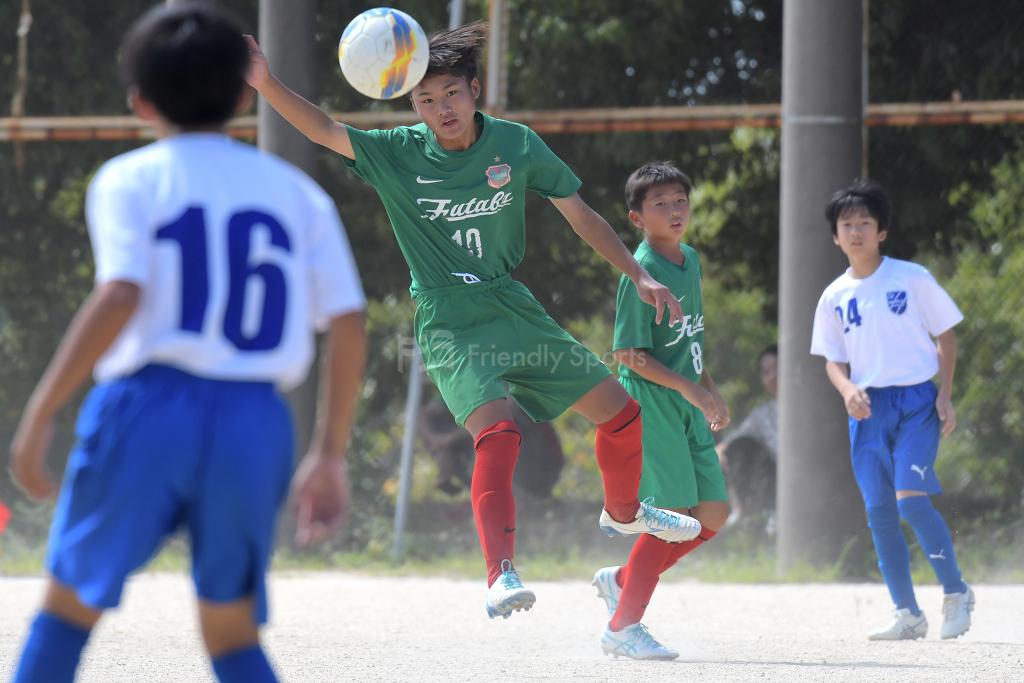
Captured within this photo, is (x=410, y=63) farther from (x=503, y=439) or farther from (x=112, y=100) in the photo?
(x=112, y=100)

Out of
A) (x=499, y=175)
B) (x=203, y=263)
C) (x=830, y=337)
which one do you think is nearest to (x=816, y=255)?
(x=830, y=337)

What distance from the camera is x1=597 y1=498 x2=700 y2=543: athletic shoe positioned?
192 inches

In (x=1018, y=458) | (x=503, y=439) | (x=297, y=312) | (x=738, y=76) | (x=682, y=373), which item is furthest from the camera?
(x=738, y=76)

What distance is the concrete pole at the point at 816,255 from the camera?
743 cm

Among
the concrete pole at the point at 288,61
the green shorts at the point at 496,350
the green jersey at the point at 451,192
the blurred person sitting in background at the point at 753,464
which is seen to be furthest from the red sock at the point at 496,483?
the concrete pole at the point at 288,61

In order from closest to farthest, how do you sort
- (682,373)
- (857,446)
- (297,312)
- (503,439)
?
(297,312) < (503,439) < (682,373) < (857,446)

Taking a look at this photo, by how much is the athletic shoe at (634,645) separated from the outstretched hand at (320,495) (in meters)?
2.53

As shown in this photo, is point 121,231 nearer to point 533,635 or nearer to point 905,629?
point 533,635

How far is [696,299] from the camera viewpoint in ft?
17.2

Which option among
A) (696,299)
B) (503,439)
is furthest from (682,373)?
(503,439)

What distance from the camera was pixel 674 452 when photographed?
202 inches

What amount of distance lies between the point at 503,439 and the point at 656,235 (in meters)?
1.12

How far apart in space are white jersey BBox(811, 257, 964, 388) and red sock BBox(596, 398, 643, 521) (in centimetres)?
118

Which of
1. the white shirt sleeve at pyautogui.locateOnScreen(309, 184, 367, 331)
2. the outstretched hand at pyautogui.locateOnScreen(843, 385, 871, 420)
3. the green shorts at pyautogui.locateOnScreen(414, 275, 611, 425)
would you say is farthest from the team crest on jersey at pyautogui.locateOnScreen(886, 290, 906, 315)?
the white shirt sleeve at pyautogui.locateOnScreen(309, 184, 367, 331)
